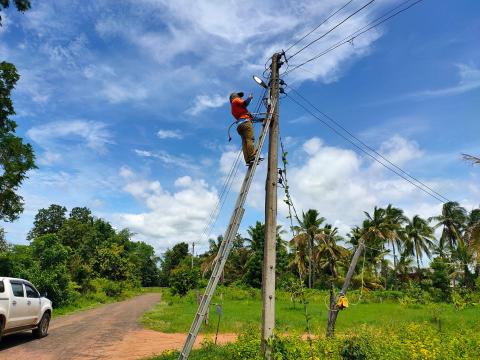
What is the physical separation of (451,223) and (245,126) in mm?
54139

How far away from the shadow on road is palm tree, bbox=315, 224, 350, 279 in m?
42.7

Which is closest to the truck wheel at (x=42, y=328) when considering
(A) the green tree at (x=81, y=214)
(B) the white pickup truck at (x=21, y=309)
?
(B) the white pickup truck at (x=21, y=309)

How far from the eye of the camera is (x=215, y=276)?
6.88m

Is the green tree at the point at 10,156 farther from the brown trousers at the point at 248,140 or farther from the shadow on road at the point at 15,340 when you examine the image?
the brown trousers at the point at 248,140

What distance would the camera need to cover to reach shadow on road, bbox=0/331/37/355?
12.8 m

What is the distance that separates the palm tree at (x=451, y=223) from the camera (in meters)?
53.5

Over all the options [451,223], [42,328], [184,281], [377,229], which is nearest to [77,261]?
[184,281]

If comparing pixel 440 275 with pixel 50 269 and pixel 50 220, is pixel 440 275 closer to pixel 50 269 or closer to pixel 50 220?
pixel 50 269

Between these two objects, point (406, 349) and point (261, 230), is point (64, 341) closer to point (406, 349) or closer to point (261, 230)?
point (406, 349)

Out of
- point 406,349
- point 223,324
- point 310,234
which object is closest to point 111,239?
point 310,234

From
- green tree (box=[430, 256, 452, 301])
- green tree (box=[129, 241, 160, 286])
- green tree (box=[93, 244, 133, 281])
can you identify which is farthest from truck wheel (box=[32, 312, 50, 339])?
green tree (box=[129, 241, 160, 286])

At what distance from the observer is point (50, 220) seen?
84438 mm

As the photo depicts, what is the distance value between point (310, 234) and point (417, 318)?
101 ft

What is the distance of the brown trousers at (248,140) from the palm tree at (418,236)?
5393cm
